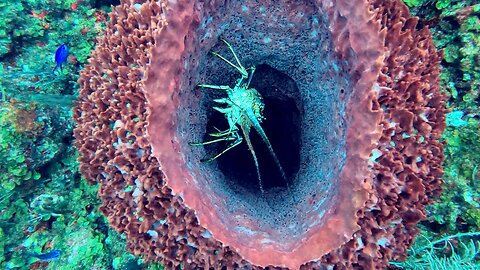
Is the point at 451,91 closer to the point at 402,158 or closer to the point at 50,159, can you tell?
the point at 402,158

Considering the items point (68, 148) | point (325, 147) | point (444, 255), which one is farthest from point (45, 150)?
point (444, 255)

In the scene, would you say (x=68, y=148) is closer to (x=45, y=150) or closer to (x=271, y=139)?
(x=45, y=150)

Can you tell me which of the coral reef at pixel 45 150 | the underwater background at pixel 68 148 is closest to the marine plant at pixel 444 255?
the underwater background at pixel 68 148

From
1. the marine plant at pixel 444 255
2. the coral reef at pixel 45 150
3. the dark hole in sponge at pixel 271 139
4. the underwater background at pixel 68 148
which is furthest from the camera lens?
the dark hole in sponge at pixel 271 139

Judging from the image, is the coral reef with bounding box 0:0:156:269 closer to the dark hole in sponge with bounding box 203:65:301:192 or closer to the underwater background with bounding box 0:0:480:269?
the underwater background with bounding box 0:0:480:269

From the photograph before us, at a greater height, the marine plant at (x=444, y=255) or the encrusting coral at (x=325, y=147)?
the encrusting coral at (x=325, y=147)

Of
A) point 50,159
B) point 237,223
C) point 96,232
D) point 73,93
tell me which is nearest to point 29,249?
point 96,232

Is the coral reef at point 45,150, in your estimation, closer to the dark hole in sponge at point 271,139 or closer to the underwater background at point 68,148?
the underwater background at point 68,148
